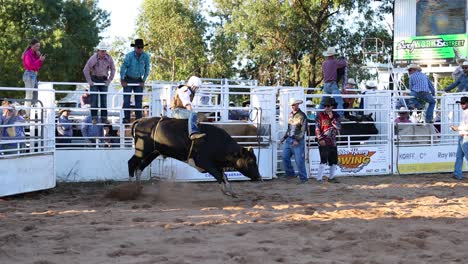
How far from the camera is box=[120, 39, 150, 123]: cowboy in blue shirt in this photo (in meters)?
12.5

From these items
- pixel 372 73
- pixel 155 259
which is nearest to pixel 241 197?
pixel 155 259

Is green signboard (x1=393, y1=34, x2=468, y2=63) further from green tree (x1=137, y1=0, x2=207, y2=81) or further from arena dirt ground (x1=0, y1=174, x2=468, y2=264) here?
arena dirt ground (x1=0, y1=174, x2=468, y2=264)

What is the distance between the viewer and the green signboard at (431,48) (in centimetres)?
2684

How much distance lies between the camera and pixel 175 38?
36219mm

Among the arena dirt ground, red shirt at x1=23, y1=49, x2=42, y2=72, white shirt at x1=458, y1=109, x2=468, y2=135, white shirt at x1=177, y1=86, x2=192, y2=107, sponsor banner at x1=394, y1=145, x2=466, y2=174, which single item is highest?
red shirt at x1=23, y1=49, x2=42, y2=72

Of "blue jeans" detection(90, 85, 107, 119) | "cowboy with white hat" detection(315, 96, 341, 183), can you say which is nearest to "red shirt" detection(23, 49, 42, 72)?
"blue jeans" detection(90, 85, 107, 119)

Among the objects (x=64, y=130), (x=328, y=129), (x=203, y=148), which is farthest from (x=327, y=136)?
(x=64, y=130)

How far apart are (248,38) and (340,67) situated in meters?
16.3

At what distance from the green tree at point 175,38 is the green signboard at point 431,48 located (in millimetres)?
11720

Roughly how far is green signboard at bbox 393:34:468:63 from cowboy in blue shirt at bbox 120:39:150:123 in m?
17.1

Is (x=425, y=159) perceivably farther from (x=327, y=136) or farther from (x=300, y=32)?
(x=300, y=32)

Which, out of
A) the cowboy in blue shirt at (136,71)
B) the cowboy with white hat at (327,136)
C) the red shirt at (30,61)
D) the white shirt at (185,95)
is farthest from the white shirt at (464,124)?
the red shirt at (30,61)

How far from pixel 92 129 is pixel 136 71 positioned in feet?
4.42

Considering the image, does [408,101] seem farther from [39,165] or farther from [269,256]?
[269,256]
